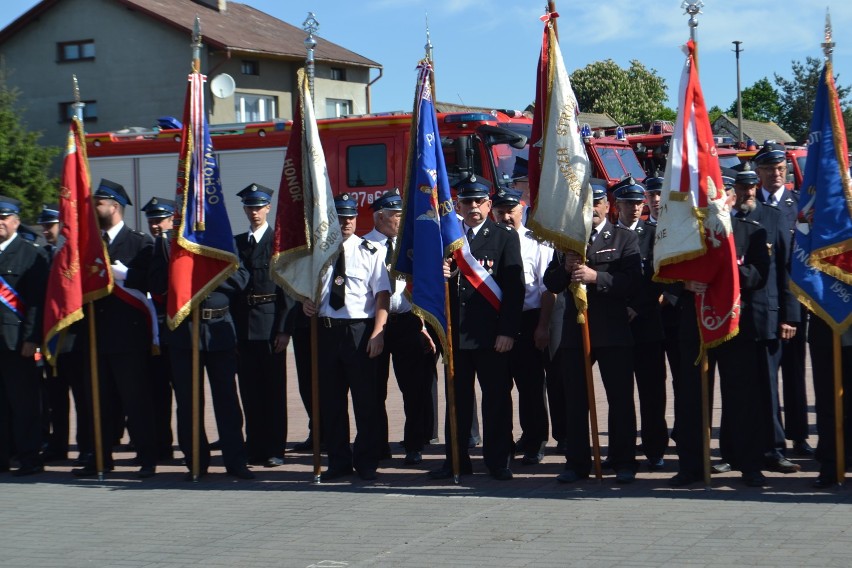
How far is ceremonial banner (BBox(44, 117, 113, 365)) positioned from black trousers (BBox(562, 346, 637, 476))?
11.5 ft

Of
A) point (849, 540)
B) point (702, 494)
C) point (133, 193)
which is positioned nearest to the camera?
point (849, 540)

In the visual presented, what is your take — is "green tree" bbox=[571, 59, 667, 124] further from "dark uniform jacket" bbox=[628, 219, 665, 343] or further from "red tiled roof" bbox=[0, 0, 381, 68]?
"dark uniform jacket" bbox=[628, 219, 665, 343]

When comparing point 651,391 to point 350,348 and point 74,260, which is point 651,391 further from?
point 74,260

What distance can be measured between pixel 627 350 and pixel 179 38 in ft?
98.6

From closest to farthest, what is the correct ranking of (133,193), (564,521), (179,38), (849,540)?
1. (849,540)
2. (564,521)
3. (133,193)
4. (179,38)

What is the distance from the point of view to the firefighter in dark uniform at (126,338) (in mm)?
8906

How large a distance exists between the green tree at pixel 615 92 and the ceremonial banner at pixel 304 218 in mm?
48020

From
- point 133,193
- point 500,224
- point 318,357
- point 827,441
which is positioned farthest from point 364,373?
point 133,193

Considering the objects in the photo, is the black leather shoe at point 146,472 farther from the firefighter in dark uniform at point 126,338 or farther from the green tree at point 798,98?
the green tree at point 798,98

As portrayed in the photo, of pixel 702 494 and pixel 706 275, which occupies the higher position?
pixel 706 275

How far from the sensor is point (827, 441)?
7.48 meters

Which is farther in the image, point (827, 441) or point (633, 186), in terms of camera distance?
point (633, 186)

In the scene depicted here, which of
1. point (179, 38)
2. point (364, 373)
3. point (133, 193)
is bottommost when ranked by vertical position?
point (364, 373)

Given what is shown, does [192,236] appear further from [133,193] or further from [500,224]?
[133,193]
